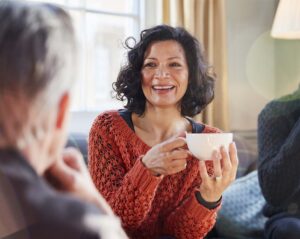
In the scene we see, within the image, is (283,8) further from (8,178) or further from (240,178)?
(8,178)

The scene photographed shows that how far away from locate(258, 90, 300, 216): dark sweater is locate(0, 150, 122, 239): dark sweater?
1.95 ft

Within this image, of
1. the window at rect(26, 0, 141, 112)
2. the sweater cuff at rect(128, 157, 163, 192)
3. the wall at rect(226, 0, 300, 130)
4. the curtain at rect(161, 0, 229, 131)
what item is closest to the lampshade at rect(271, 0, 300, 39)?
the wall at rect(226, 0, 300, 130)

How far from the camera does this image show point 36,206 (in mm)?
331

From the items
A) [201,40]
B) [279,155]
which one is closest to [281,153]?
[279,155]

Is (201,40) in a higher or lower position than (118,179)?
higher

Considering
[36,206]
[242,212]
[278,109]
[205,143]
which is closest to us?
[36,206]

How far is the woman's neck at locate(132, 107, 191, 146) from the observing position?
0.52 meters

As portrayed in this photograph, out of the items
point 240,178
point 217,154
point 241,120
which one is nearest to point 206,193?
Answer: point 217,154

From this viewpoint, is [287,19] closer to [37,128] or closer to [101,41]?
[101,41]

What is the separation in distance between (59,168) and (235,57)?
0.69 metres

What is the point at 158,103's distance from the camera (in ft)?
1.64

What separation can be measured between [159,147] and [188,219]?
0.50ft

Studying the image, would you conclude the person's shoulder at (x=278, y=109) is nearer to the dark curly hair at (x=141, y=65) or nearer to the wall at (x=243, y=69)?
the wall at (x=243, y=69)

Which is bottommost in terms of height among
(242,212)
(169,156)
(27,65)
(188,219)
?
(242,212)
